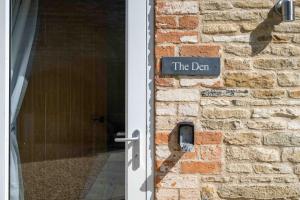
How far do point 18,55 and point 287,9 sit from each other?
1.61 metres

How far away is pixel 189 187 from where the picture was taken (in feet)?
9.11

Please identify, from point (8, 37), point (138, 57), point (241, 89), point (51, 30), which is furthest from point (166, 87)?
point (8, 37)

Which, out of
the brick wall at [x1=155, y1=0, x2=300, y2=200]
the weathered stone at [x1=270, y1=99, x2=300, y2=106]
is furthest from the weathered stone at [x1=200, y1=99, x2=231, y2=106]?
the weathered stone at [x1=270, y1=99, x2=300, y2=106]

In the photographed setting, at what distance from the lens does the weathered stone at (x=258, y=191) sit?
9.11ft

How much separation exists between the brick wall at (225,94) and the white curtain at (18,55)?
2.59ft

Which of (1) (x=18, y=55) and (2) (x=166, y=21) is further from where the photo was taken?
(1) (x=18, y=55)

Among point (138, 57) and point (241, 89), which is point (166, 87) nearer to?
point (138, 57)

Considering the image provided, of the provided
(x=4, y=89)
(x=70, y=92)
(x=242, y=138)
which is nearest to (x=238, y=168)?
(x=242, y=138)

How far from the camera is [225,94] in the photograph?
9.09 ft

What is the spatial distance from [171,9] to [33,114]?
104 cm

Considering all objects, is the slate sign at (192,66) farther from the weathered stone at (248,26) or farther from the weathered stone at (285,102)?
the weathered stone at (285,102)

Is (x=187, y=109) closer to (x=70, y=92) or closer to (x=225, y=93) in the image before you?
(x=225, y=93)

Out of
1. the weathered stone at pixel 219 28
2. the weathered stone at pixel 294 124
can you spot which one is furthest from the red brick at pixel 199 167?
the weathered stone at pixel 219 28

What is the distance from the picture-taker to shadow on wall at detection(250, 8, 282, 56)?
109 inches
